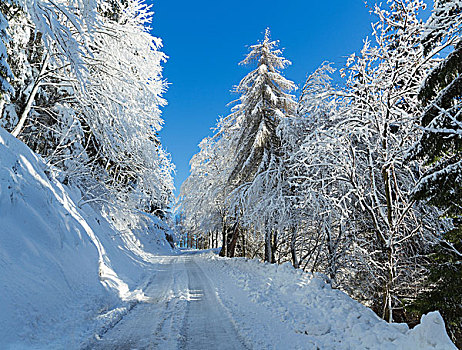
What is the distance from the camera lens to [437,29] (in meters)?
4.27

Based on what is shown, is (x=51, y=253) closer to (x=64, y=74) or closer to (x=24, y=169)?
(x=24, y=169)

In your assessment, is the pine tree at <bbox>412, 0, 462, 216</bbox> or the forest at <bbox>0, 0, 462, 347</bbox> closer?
the pine tree at <bbox>412, 0, 462, 216</bbox>

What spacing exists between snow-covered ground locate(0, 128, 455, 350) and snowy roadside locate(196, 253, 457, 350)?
2 cm

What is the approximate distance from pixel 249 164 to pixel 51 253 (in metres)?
8.58

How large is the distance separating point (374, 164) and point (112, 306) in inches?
317

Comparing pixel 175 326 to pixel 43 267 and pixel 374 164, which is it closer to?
pixel 43 267

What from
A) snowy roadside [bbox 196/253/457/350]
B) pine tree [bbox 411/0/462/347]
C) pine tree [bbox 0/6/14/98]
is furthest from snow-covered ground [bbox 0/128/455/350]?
pine tree [bbox 411/0/462/347]

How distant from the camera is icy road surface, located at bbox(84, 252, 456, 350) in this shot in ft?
12.4

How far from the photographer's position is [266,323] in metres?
4.99

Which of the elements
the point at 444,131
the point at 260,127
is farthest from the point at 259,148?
the point at 444,131

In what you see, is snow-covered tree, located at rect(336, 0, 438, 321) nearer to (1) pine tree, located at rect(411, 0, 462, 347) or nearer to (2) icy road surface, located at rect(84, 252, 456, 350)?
(1) pine tree, located at rect(411, 0, 462, 347)

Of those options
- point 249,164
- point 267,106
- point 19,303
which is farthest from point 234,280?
point 267,106

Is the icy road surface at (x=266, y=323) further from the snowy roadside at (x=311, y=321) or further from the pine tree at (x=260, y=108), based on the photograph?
the pine tree at (x=260, y=108)

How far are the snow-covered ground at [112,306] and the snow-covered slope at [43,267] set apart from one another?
19mm
